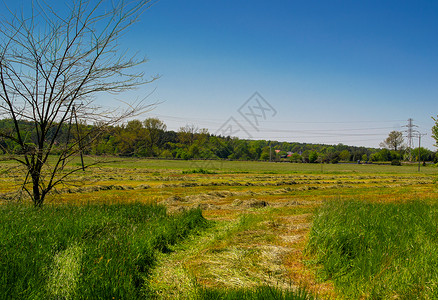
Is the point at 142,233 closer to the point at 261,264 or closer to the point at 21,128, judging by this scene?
the point at 261,264

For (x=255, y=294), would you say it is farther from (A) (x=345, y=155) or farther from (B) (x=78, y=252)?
(A) (x=345, y=155)

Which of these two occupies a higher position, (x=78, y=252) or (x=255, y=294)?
(x=78, y=252)

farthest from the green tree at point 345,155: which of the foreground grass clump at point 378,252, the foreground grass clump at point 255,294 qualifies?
the foreground grass clump at point 255,294

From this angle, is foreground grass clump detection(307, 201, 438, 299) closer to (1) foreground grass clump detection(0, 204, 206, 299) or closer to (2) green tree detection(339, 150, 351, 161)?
(1) foreground grass clump detection(0, 204, 206, 299)

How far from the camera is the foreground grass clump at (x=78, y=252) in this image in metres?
3.46

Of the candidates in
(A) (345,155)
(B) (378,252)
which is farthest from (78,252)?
(A) (345,155)

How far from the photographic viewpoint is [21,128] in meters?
7.78

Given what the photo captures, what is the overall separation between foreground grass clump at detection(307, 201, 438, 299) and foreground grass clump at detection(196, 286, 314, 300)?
1.08 meters

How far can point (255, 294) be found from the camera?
3490 mm

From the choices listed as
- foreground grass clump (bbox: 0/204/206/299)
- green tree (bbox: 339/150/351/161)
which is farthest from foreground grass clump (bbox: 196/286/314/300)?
green tree (bbox: 339/150/351/161)

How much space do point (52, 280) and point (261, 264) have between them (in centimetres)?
305

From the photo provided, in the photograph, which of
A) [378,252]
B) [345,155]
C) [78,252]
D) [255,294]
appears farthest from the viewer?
[345,155]

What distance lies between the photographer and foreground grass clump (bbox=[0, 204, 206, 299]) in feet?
11.4

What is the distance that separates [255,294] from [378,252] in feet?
7.30
